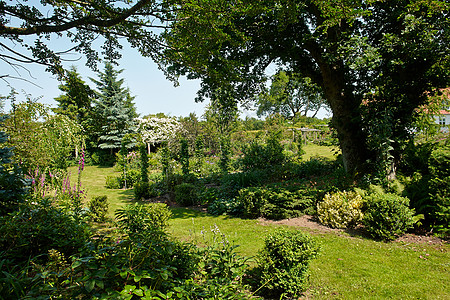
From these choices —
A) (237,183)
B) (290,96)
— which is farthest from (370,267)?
(290,96)

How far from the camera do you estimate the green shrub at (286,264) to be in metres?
3.10

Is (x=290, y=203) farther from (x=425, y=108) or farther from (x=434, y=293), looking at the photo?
(x=425, y=108)

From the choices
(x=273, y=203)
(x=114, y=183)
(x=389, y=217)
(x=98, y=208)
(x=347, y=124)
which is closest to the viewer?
(x=389, y=217)

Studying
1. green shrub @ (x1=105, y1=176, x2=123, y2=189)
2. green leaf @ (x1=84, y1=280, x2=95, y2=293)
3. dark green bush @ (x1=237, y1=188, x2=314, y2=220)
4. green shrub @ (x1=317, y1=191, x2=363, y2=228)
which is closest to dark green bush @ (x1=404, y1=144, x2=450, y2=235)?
green shrub @ (x1=317, y1=191, x2=363, y2=228)

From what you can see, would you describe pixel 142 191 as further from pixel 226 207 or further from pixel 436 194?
pixel 436 194

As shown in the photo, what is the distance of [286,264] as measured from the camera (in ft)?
10.4

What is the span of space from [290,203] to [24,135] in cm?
701

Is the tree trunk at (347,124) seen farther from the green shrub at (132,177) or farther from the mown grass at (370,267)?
the green shrub at (132,177)

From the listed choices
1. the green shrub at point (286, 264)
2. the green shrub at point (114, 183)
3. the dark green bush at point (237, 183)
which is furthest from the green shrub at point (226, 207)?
the green shrub at point (114, 183)

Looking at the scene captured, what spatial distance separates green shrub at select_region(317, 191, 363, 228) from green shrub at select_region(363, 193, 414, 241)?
1.84 ft

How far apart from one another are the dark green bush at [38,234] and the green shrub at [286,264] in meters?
2.33

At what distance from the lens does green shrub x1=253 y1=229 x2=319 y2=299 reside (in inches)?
122

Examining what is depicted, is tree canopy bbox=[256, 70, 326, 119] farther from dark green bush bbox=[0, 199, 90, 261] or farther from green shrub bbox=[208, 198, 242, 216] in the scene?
dark green bush bbox=[0, 199, 90, 261]

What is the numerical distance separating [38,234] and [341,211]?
18.4ft
